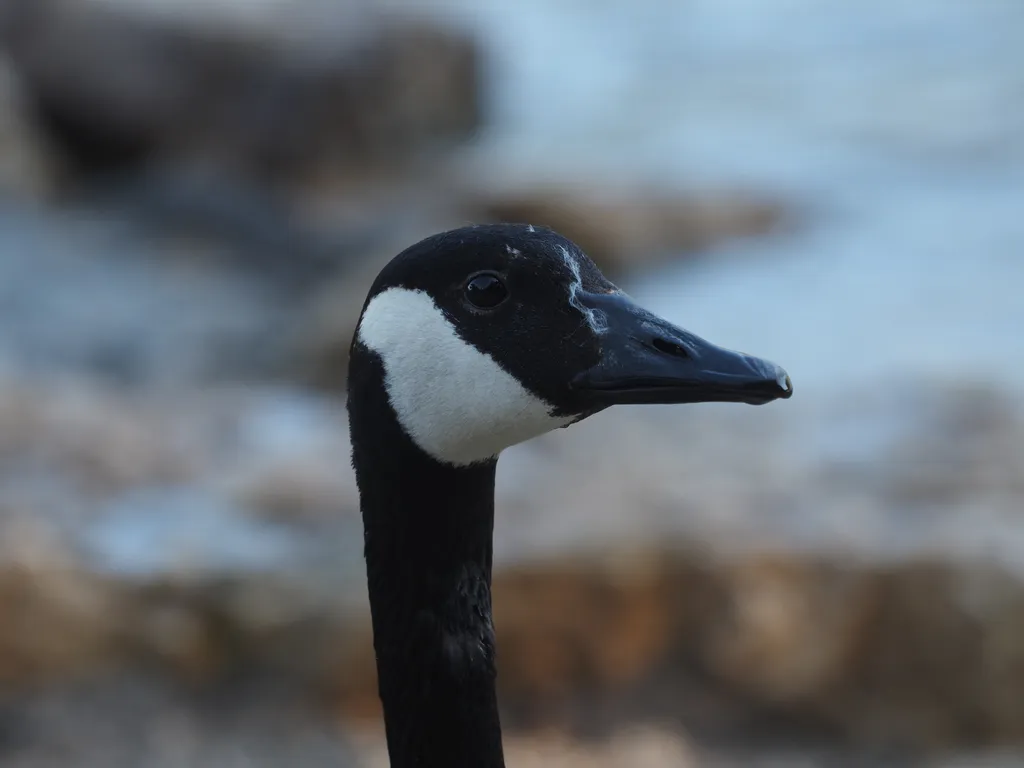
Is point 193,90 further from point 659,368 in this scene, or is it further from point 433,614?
point 659,368

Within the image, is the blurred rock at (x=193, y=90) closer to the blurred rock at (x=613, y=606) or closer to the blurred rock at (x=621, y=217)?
the blurred rock at (x=621, y=217)

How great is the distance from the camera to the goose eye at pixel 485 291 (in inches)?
88.0

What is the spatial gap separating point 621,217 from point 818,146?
4.78 meters

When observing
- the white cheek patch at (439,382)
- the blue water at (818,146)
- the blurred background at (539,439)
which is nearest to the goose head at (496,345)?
the white cheek patch at (439,382)

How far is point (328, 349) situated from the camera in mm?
7574

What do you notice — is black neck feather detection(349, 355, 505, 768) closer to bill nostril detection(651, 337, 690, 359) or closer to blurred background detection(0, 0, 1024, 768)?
bill nostril detection(651, 337, 690, 359)

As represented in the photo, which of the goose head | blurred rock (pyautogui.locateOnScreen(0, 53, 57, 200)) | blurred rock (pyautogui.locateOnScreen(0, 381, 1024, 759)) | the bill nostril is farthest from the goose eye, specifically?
blurred rock (pyautogui.locateOnScreen(0, 53, 57, 200))

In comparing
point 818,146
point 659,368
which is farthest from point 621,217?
point 659,368

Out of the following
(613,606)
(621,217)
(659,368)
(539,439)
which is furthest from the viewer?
(621,217)

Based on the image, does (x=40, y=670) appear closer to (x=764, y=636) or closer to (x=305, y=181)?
(x=764, y=636)

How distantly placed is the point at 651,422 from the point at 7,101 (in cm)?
744

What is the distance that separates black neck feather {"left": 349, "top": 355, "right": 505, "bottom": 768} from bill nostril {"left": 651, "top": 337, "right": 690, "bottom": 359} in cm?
39

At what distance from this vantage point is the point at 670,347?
222cm

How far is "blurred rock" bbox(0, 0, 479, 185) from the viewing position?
1162cm
